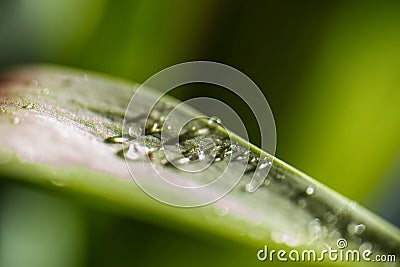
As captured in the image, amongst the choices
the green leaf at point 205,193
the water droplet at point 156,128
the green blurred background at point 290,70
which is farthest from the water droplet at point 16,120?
the green blurred background at point 290,70

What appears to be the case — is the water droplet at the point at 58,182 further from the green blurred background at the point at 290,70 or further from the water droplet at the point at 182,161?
the green blurred background at the point at 290,70

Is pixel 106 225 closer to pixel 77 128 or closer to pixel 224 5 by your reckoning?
pixel 77 128

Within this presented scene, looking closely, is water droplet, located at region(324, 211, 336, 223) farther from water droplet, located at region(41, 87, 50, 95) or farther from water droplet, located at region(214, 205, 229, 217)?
water droplet, located at region(41, 87, 50, 95)

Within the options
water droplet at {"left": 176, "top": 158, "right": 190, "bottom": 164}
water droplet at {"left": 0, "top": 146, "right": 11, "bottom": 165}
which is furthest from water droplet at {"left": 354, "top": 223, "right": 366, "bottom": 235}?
water droplet at {"left": 0, "top": 146, "right": 11, "bottom": 165}

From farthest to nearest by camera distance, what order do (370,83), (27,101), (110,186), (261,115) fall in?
(370,83)
(261,115)
(27,101)
(110,186)

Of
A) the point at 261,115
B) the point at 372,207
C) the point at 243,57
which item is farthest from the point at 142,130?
the point at 372,207
